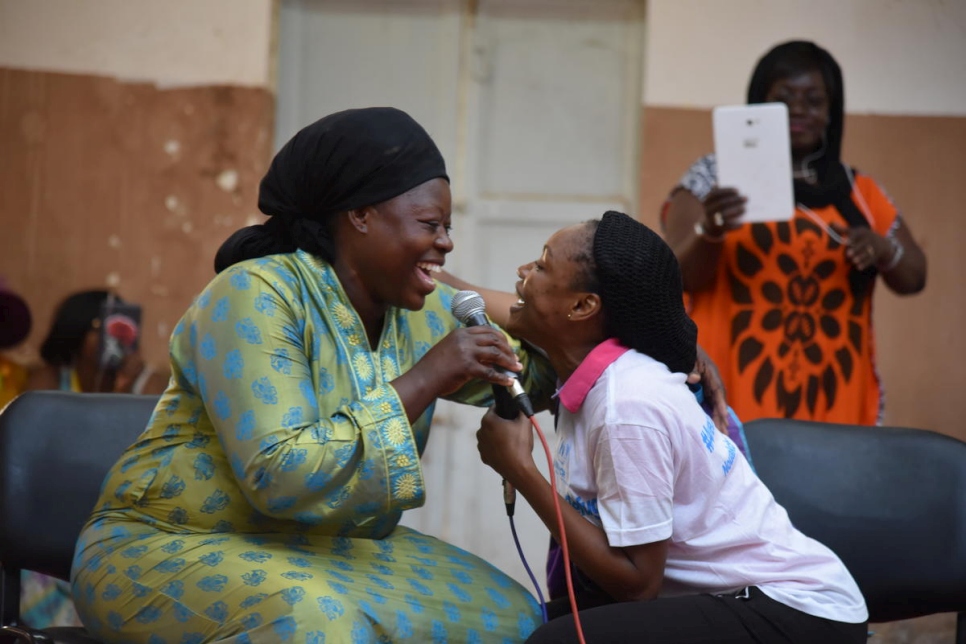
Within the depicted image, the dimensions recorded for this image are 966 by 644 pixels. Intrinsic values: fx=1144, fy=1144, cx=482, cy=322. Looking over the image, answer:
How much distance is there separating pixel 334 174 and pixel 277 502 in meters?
0.69

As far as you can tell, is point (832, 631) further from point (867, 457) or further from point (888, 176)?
point (888, 176)

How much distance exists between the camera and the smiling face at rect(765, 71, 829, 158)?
12.3ft

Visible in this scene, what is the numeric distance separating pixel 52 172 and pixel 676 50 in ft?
9.28

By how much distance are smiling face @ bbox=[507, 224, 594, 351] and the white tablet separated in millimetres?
1395

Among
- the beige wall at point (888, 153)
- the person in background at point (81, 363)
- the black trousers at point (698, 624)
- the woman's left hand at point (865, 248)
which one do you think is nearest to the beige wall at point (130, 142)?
the person in background at point (81, 363)

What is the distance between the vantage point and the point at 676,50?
16.7ft

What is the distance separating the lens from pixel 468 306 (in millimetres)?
2246

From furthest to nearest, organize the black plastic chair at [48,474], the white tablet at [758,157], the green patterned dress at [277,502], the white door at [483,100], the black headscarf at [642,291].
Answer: the white door at [483,100]
the white tablet at [758,157]
the black plastic chair at [48,474]
the black headscarf at [642,291]
the green patterned dress at [277,502]

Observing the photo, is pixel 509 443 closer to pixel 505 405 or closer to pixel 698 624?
pixel 505 405

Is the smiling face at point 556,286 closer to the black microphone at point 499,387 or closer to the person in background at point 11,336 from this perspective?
the black microphone at point 499,387

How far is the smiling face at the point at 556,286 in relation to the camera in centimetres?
230

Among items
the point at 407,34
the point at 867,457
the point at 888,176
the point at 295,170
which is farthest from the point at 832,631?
the point at 407,34

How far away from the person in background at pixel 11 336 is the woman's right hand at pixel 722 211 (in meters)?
3.07

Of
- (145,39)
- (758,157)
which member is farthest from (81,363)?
(758,157)
